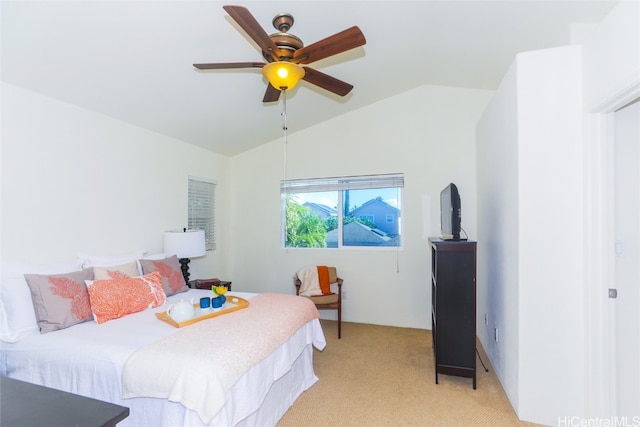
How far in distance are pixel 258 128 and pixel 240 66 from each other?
219 centimetres

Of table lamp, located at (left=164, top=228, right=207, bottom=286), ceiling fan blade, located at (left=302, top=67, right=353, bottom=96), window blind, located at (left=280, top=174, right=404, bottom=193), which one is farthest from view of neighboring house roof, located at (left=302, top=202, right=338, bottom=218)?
ceiling fan blade, located at (left=302, top=67, right=353, bottom=96)

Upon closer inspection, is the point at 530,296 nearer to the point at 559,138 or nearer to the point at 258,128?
the point at 559,138

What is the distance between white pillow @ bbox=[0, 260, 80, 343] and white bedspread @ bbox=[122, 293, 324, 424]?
3.16ft

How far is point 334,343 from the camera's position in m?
3.58

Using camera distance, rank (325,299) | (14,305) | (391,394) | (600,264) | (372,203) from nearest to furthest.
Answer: (600,264) < (14,305) < (391,394) < (325,299) < (372,203)

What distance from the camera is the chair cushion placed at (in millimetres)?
3752

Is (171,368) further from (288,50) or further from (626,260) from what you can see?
(626,260)

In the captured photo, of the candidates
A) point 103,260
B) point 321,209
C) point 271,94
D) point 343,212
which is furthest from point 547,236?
point 103,260

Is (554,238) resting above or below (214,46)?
below

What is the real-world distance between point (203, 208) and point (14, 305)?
97.4 inches

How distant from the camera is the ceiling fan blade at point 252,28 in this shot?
1461 mm

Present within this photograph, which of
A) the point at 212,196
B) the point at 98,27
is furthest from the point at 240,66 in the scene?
the point at 212,196

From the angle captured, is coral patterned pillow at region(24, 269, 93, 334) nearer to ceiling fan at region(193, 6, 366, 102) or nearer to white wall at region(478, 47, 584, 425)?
ceiling fan at region(193, 6, 366, 102)

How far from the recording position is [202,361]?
160 centimetres
